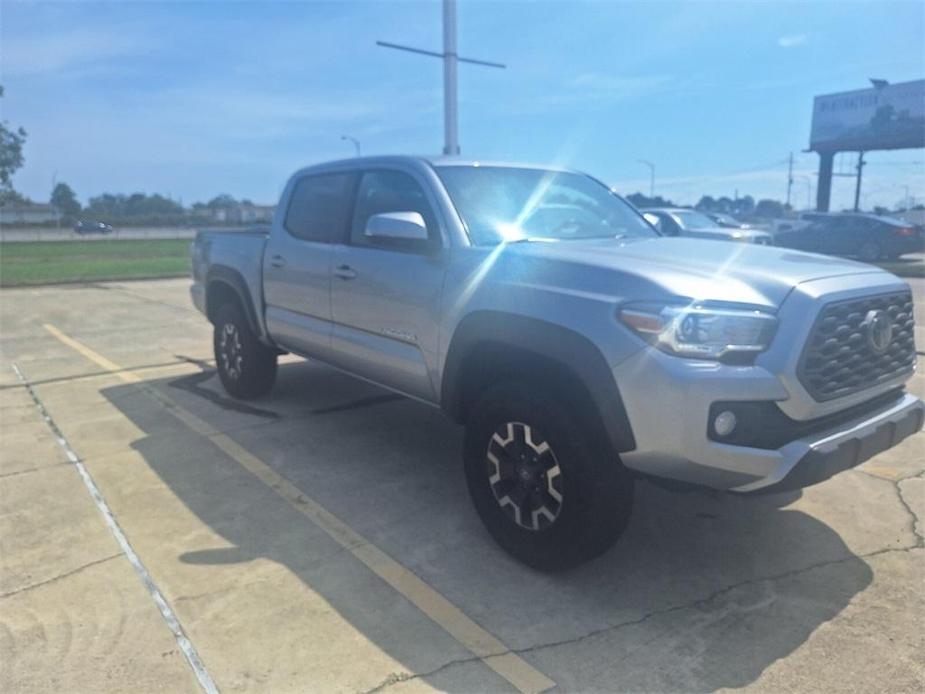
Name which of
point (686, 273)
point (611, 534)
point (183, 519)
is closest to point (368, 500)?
point (183, 519)

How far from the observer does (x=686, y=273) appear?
121 inches

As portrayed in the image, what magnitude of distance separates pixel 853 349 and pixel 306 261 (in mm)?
3487

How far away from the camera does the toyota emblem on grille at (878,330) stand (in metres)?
3.13

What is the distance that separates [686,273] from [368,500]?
7.36ft

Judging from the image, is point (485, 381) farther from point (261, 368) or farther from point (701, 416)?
point (261, 368)

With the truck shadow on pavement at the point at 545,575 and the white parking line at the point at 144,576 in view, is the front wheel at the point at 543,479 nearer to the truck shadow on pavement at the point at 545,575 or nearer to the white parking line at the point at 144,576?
the truck shadow on pavement at the point at 545,575

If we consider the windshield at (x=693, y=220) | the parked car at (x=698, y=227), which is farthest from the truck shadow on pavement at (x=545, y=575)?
the windshield at (x=693, y=220)

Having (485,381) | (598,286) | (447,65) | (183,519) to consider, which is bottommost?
(183,519)

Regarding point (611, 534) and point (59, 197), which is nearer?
point (611, 534)

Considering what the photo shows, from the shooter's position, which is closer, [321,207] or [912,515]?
[912,515]

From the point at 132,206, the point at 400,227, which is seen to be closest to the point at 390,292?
the point at 400,227

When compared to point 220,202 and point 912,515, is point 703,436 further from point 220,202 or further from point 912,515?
point 220,202

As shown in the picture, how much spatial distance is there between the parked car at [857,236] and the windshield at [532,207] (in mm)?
20990

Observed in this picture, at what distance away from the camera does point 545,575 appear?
11.1 feet
